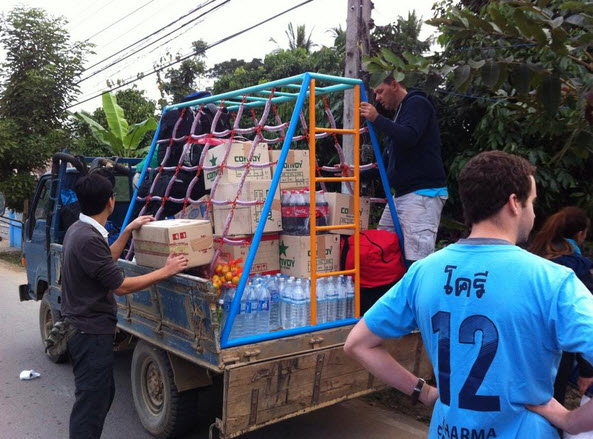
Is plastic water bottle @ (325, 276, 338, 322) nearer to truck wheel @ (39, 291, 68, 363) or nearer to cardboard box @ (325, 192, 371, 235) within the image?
cardboard box @ (325, 192, 371, 235)

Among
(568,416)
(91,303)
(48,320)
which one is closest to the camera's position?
(568,416)

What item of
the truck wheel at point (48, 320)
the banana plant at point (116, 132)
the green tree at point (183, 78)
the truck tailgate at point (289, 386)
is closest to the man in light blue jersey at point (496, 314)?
the truck tailgate at point (289, 386)

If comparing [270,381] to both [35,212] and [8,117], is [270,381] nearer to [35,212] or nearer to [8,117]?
[35,212]

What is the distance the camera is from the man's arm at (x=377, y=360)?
6.18 feet

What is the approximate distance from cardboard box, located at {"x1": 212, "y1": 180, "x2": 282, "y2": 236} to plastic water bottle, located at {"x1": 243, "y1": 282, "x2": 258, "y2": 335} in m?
0.52

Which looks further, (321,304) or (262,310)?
(321,304)

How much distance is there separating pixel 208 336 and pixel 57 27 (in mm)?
12830

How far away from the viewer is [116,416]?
479 cm

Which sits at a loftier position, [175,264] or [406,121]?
[406,121]

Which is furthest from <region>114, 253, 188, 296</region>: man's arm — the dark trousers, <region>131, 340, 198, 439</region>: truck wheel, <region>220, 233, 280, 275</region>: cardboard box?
<region>131, 340, 198, 439</region>: truck wheel

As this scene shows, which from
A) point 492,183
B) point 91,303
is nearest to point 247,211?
point 91,303

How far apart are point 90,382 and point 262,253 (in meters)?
1.45

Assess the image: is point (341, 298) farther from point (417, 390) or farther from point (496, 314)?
point (496, 314)

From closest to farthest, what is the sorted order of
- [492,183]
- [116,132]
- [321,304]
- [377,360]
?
[492,183]
[377,360]
[321,304]
[116,132]
